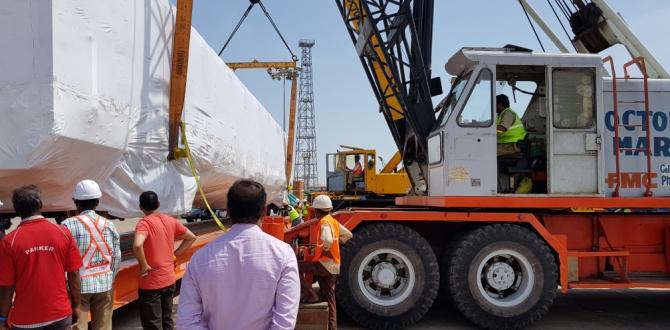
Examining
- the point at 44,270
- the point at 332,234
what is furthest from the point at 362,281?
the point at 44,270

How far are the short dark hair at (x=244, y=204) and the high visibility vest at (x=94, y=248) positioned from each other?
233cm

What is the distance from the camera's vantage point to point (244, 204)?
223 centimetres

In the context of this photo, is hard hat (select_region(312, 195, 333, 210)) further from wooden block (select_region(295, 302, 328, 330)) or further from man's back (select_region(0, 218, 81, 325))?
man's back (select_region(0, 218, 81, 325))

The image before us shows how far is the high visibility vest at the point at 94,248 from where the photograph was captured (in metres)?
4.06

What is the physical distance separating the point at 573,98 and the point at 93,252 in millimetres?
5263

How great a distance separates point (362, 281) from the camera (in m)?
5.97

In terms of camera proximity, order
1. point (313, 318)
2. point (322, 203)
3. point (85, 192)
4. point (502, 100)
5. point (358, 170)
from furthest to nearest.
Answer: point (358, 170) → point (502, 100) → point (322, 203) → point (313, 318) → point (85, 192)

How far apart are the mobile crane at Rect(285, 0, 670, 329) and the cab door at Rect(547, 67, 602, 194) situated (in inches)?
0.5

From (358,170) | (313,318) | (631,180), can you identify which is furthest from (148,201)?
(358,170)

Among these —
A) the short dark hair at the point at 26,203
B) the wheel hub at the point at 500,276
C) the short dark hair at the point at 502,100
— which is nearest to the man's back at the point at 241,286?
the short dark hair at the point at 26,203


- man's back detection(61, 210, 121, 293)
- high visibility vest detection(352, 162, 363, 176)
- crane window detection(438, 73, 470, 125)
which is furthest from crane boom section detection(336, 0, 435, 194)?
high visibility vest detection(352, 162, 363, 176)

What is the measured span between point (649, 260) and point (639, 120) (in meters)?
1.72

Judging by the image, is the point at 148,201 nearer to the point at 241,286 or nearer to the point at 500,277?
the point at 241,286

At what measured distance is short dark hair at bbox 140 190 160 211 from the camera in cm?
462
